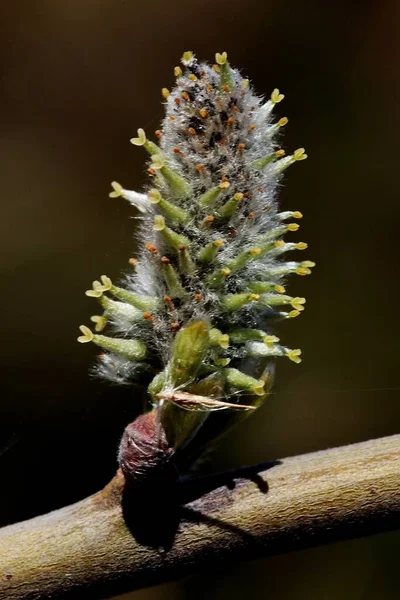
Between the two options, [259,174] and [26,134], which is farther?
[26,134]

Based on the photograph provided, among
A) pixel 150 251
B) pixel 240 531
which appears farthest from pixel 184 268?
pixel 240 531

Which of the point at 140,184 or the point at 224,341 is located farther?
the point at 140,184

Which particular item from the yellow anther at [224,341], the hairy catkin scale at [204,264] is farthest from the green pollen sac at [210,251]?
the yellow anther at [224,341]

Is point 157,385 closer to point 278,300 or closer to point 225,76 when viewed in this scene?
point 278,300

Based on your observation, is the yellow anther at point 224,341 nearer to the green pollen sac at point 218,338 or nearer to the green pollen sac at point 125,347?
the green pollen sac at point 218,338

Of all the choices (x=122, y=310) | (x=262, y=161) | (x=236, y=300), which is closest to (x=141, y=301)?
(x=122, y=310)

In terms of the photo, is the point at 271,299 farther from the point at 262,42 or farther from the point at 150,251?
the point at 262,42

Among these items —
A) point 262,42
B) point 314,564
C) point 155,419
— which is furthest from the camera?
point 262,42

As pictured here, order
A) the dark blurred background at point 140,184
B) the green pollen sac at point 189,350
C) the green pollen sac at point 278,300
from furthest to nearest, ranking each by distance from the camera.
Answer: the dark blurred background at point 140,184
the green pollen sac at point 278,300
the green pollen sac at point 189,350
